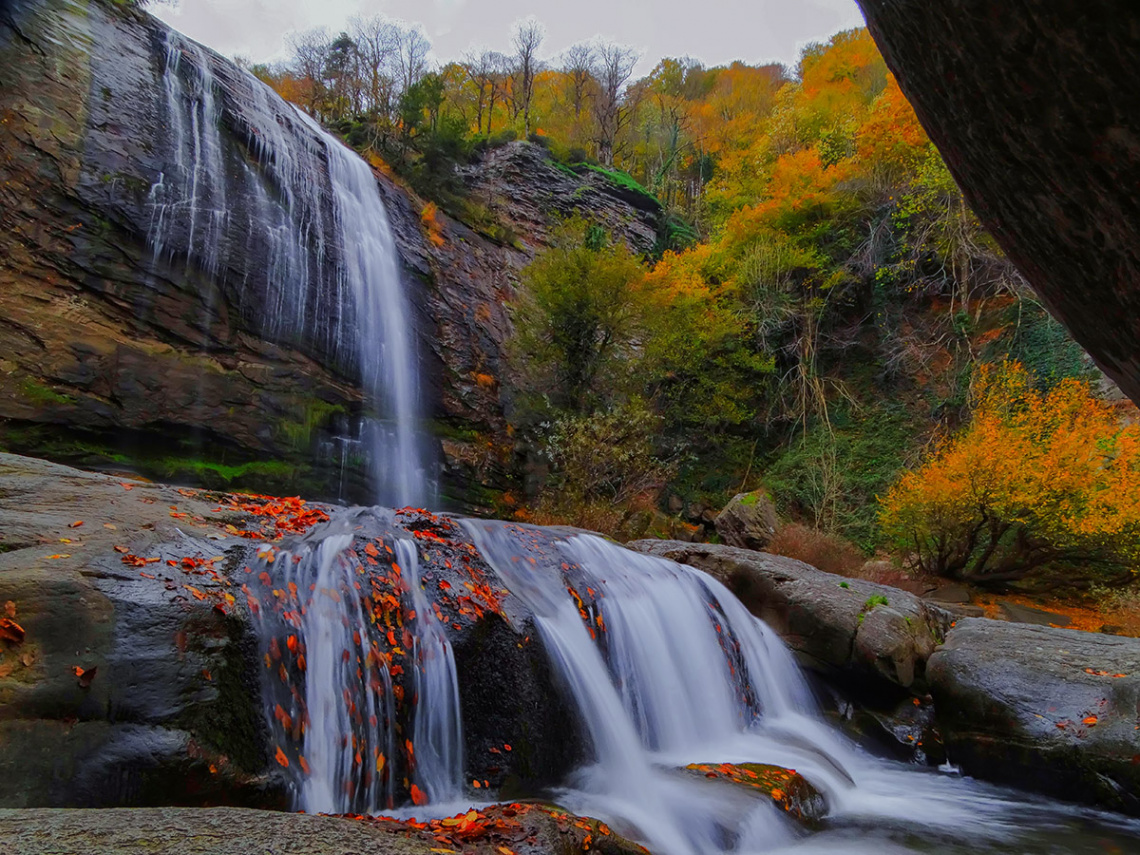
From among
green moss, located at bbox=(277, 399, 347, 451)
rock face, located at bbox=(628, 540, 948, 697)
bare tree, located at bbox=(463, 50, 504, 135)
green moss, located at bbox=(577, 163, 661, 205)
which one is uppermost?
bare tree, located at bbox=(463, 50, 504, 135)

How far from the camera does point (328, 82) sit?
955 inches

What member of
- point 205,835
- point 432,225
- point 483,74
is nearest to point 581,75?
point 483,74

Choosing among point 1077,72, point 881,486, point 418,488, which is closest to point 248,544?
point 1077,72

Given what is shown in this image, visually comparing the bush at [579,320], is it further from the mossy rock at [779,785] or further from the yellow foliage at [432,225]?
the mossy rock at [779,785]

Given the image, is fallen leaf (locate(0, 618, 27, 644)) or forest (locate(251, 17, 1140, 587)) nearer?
fallen leaf (locate(0, 618, 27, 644))

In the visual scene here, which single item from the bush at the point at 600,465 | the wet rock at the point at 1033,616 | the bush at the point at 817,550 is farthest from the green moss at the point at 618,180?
the wet rock at the point at 1033,616

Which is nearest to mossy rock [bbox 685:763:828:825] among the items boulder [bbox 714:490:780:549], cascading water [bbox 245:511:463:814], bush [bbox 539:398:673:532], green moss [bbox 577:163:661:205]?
cascading water [bbox 245:511:463:814]

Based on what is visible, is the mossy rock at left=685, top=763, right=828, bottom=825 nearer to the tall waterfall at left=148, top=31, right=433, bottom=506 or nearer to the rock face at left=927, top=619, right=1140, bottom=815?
the rock face at left=927, top=619, right=1140, bottom=815

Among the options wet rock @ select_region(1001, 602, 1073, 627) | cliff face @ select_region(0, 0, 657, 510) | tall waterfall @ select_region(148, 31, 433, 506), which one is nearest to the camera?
Result: cliff face @ select_region(0, 0, 657, 510)

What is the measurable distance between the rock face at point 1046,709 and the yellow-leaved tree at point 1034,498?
14.2ft

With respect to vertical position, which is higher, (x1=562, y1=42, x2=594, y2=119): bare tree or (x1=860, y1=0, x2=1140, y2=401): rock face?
(x1=562, y1=42, x2=594, y2=119): bare tree

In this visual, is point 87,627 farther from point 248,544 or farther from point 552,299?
point 552,299

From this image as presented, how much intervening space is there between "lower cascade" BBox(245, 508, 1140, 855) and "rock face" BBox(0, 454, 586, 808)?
0.05 m

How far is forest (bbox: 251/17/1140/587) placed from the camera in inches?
481
